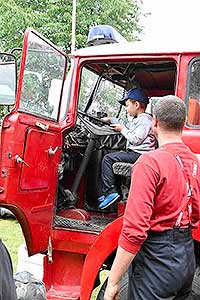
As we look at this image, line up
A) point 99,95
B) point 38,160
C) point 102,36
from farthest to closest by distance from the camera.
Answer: point 99,95, point 102,36, point 38,160

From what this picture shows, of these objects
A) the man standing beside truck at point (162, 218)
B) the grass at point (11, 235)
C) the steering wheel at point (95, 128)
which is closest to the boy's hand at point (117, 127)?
the steering wheel at point (95, 128)

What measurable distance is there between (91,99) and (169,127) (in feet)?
6.89

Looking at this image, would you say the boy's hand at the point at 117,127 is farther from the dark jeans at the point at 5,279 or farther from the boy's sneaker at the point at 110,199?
the dark jeans at the point at 5,279

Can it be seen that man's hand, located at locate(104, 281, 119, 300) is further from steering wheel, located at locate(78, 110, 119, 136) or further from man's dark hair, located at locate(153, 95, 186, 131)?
steering wheel, located at locate(78, 110, 119, 136)

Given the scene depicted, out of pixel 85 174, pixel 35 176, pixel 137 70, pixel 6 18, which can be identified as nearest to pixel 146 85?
pixel 137 70

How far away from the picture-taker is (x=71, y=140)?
14.6ft

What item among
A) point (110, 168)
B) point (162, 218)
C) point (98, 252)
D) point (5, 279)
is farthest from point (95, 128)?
point (5, 279)

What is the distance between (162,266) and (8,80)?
1766 mm

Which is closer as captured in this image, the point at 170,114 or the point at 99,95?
the point at 170,114

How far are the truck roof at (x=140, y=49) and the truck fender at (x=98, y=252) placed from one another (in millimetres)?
1339

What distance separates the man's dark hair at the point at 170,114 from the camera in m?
2.67

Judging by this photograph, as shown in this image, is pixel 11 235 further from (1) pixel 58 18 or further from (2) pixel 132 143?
(1) pixel 58 18

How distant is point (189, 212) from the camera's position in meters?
2.71

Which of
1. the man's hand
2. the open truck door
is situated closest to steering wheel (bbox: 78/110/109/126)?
the open truck door
